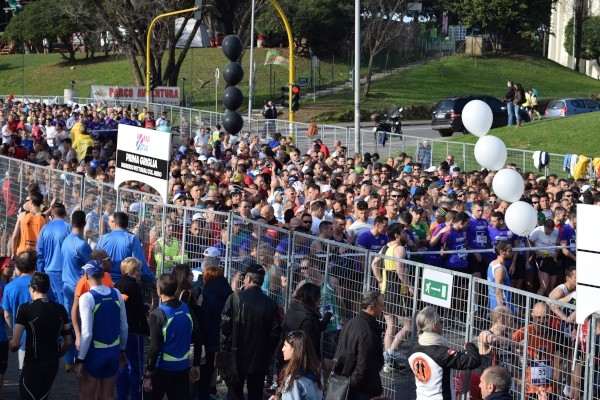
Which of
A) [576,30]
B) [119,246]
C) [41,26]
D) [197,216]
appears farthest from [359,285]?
[41,26]

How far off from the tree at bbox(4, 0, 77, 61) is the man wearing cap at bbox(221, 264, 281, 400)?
63207 mm

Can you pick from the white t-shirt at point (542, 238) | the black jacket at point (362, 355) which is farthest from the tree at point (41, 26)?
the black jacket at point (362, 355)

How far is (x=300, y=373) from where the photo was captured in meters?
7.55

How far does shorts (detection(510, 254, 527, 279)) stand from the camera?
1445 cm

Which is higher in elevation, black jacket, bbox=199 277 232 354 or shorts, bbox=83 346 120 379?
black jacket, bbox=199 277 232 354

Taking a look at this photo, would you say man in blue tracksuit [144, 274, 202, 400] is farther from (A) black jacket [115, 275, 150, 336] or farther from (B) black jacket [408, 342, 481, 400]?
(B) black jacket [408, 342, 481, 400]

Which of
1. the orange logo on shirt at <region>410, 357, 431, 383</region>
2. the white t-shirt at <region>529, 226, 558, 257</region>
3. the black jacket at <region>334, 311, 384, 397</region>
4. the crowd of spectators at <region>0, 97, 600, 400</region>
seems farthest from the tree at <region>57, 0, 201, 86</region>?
the orange logo on shirt at <region>410, 357, 431, 383</region>

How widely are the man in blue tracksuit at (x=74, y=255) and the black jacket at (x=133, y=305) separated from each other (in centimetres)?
152

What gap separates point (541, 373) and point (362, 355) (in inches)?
59.4

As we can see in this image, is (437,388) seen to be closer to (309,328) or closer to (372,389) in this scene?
(372,389)

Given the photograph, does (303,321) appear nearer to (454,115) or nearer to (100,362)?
(100,362)

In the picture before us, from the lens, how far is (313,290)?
9.34m

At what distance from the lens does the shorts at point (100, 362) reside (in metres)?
9.55

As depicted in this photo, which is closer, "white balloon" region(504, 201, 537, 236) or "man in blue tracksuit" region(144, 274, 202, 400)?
"man in blue tracksuit" region(144, 274, 202, 400)
